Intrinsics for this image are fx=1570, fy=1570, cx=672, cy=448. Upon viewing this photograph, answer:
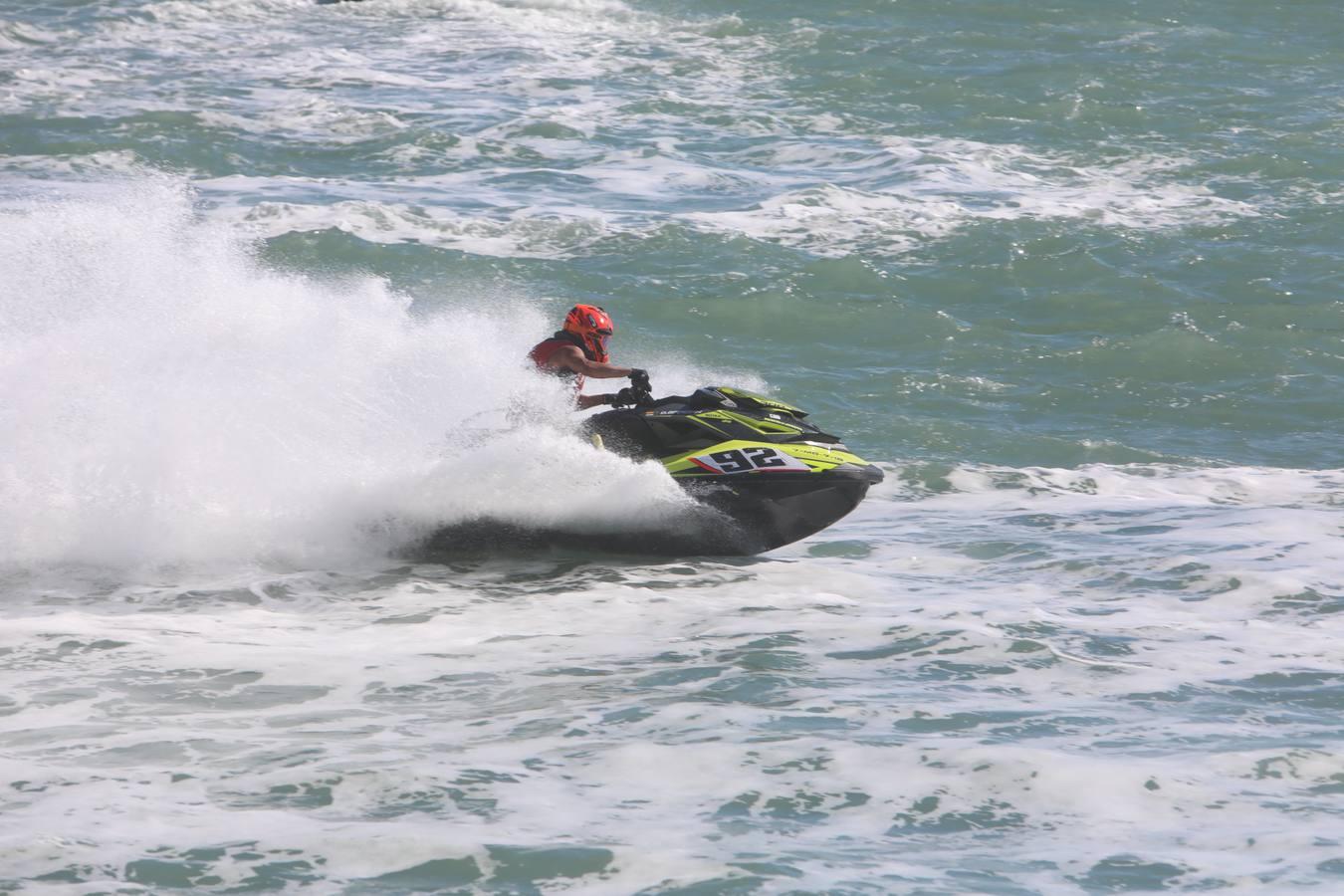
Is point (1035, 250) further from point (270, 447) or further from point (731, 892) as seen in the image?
point (731, 892)

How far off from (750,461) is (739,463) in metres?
0.07

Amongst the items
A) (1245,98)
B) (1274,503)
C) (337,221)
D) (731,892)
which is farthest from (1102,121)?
(731,892)

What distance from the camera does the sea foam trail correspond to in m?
10.1

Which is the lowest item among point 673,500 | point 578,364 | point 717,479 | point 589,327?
point 673,500

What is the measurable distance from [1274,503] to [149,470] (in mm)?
8233

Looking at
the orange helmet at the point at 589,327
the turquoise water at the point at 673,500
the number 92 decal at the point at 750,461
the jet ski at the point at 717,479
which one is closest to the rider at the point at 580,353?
the orange helmet at the point at 589,327

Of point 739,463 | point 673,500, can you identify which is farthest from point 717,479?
point 673,500

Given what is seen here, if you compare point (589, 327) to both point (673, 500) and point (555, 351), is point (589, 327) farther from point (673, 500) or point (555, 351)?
point (673, 500)

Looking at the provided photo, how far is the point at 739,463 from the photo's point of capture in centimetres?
996

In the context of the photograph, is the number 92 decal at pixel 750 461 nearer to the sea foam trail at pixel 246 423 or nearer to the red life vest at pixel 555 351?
the sea foam trail at pixel 246 423

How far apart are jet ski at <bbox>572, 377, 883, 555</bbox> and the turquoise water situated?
214 millimetres

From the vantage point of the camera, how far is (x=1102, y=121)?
78.8 feet

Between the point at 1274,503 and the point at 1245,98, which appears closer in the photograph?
the point at 1274,503

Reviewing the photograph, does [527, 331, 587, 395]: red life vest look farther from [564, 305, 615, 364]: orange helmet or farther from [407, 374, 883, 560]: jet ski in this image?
[407, 374, 883, 560]: jet ski
